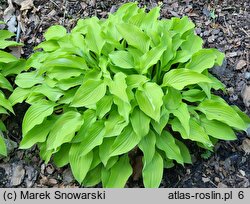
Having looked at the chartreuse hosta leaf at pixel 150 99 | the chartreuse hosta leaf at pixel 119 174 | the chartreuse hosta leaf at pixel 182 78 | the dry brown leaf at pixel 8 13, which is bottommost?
the chartreuse hosta leaf at pixel 119 174

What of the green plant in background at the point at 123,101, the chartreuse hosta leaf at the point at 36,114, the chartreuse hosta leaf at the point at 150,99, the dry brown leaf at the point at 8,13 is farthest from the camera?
the dry brown leaf at the point at 8,13

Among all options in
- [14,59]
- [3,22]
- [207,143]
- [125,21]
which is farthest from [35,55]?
[207,143]

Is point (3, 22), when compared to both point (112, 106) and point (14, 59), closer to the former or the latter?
point (14, 59)

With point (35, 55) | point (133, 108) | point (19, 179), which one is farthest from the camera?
point (35, 55)

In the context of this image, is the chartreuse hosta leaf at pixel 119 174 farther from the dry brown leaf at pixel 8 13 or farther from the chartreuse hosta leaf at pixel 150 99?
the dry brown leaf at pixel 8 13

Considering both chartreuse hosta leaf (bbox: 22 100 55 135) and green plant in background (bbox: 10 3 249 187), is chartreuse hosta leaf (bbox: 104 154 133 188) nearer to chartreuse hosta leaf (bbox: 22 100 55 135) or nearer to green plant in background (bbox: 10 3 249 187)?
green plant in background (bbox: 10 3 249 187)

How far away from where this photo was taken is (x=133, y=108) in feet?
12.8

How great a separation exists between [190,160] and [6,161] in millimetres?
1744

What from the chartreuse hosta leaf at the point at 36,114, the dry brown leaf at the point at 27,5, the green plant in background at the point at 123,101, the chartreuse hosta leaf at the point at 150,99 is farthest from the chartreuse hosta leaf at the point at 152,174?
the dry brown leaf at the point at 27,5

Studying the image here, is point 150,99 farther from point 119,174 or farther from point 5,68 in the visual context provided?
point 5,68

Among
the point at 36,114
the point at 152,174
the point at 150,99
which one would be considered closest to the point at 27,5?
the point at 36,114

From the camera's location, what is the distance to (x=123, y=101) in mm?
3844

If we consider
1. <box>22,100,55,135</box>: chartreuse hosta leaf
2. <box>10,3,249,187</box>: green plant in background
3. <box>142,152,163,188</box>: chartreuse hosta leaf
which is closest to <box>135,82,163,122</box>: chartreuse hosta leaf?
<box>10,3,249,187</box>: green plant in background

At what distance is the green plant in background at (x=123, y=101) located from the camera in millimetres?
3873
